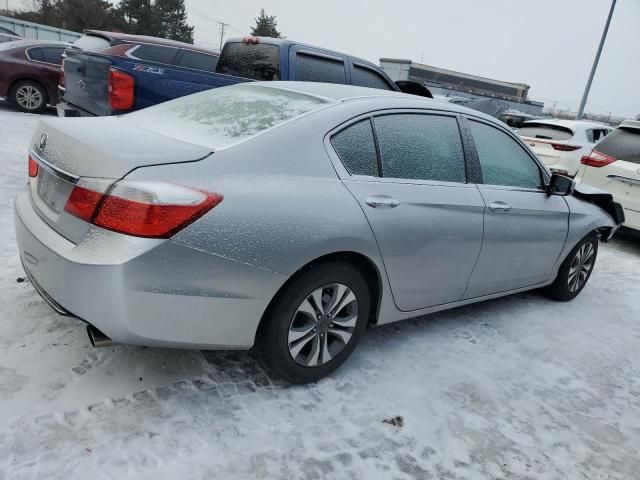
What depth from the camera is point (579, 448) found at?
2580 millimetres

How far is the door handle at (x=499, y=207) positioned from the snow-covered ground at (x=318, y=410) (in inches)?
36.0

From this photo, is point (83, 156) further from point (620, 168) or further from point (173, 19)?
point (173, 19)

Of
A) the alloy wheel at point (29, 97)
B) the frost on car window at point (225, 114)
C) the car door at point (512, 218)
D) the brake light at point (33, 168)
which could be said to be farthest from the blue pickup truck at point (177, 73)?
the alloy wheel at point (29, 97)

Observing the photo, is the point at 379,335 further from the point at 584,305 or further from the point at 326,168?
the point at 584,305

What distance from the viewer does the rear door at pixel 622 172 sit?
20.7 ft

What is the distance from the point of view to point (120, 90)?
5.30 m

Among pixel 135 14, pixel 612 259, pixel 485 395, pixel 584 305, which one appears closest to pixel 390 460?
pixel 485 395

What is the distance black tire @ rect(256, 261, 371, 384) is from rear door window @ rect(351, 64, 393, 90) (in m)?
4.69

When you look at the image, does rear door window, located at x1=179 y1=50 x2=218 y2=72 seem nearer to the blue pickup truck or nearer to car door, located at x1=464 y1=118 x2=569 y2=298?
the blue pickup truck

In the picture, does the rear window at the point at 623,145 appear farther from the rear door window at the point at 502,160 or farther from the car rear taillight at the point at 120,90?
the car rear taillight at the point at 120,90

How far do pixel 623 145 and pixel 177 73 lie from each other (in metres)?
5.63

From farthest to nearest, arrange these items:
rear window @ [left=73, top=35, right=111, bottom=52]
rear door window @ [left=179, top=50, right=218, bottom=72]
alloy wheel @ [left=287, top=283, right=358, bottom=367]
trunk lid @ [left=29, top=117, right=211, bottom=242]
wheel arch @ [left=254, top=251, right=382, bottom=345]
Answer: rear door window @ [left=179, top=50, right=218, bottom=72] → rear window @ [left=73, top=35, right=111, bottom=52] → alloy wheel @ [left=287, top=283, right=358, bottom=367] → wheel arch @ [left=254, top=251, right=382, bottom=345] → trunk lid @ [left=29, top=117, right=211, bottom=242]

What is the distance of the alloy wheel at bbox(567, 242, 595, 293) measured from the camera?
456 cm

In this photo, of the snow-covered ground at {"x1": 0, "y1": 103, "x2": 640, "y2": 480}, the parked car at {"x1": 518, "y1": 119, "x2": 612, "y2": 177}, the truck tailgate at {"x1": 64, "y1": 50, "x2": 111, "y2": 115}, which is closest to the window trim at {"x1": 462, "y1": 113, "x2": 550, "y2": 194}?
the snow-covered ground at {"x1": 0, "y1": 103, "x2": 640, "y2": 480}
